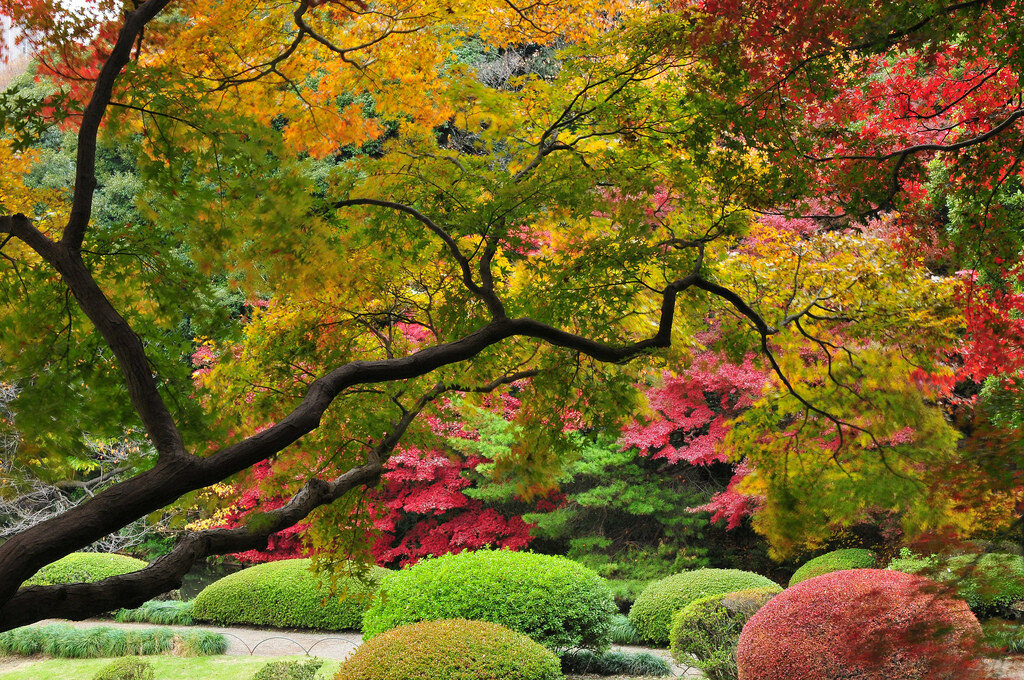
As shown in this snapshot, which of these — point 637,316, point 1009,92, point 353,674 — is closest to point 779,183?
point 637,316

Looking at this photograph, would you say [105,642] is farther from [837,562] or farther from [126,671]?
[837,562]

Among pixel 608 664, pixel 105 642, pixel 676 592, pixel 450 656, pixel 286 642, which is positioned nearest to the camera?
pixel 450 656

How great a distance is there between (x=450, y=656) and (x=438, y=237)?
3.19 metres

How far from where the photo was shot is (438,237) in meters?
5.16

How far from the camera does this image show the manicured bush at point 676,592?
30.7 feet

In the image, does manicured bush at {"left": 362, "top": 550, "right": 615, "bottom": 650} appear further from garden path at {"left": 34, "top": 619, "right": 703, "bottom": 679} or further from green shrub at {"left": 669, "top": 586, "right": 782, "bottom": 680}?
garden path at {"left": 34, "top": 619, "right": 703, "bottom": 679}

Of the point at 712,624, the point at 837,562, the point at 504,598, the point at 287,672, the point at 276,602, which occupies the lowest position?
the point at 287,672

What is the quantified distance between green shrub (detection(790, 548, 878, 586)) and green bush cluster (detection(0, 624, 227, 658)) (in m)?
7.83

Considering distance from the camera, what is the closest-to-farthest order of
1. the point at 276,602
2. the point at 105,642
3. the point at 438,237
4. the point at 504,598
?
the point at 438,237, the point at 504,598, the point at 105,642, the point at 276,602

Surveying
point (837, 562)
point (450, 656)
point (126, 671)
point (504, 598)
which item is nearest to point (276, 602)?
point (126, 671)

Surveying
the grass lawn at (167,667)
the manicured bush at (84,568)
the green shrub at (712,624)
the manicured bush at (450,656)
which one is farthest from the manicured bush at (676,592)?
the manicured bush at (84,568)

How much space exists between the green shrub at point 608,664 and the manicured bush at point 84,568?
6866mm

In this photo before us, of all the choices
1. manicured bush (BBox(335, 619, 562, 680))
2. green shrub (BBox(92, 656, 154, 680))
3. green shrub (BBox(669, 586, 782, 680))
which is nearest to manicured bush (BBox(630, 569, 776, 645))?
green shrub (BBox(669, 586, 782, 680))

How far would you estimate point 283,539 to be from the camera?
1388 centimetres
